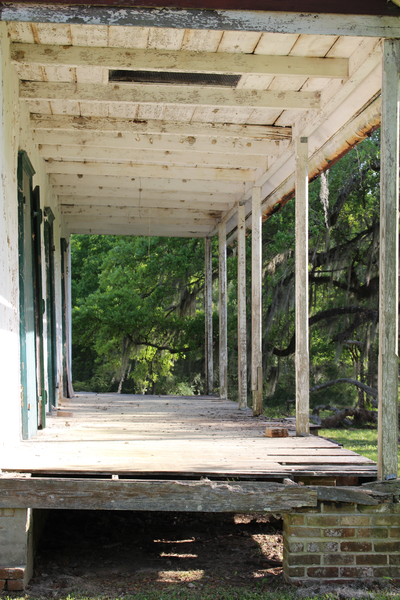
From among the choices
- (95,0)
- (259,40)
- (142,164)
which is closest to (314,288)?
(142,164)

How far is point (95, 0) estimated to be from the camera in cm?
332

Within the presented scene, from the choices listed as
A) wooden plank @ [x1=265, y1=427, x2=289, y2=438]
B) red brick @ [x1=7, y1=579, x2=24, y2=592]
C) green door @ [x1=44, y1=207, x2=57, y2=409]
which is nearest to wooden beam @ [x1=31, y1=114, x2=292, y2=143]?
green door @ [x1=44, y1=207, x2=57, y2=409]

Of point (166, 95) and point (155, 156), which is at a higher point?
point (166, 95)

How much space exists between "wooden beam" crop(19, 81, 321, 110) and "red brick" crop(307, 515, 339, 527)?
10.6ft

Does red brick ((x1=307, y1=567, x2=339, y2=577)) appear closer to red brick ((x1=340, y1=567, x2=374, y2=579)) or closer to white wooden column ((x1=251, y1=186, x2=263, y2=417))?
red brick ((x1=340, y1=567, x2=374, y2=579))

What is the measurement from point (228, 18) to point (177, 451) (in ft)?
9.60

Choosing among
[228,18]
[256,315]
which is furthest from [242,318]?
[228,18]

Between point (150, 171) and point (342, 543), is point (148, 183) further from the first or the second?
point (342, 543)

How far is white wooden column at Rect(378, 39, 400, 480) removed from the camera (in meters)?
3.40

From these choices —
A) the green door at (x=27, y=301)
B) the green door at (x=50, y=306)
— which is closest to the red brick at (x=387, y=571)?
the green door at (x=27, y=301)

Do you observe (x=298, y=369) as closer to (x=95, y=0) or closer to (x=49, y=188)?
(x=95, y=0)

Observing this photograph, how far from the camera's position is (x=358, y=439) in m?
9.98

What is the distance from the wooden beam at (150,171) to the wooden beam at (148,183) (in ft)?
1.06

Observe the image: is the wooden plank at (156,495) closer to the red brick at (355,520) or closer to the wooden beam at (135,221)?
the red brick at (355,520)
